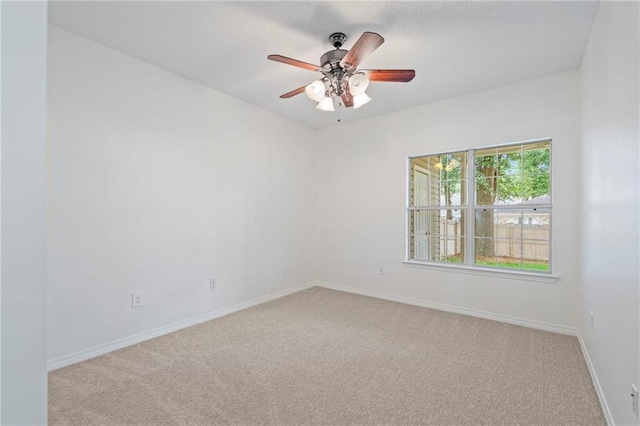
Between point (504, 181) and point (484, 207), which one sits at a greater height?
point (504, 181)

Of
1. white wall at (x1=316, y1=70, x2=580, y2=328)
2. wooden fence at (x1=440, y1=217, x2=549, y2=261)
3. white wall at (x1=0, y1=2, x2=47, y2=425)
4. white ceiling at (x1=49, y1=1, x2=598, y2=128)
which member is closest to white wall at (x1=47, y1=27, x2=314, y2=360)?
white ceiling at (x1=49, y1=1, x2=598, y2=128)

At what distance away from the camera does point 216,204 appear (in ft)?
11.8

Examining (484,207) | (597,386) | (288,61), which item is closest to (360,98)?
(288,61)

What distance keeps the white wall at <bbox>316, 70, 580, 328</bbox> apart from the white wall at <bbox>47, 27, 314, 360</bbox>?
104 centimetres

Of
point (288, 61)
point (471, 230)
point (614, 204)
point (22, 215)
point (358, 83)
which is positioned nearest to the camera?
point (22, 215)

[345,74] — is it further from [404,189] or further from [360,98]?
[404,189]

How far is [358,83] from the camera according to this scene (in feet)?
7.90

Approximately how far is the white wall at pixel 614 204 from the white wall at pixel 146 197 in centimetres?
336

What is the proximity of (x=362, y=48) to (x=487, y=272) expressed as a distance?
2820 mm

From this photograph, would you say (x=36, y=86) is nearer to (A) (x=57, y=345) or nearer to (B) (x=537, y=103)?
(A) (x=57, y=345)

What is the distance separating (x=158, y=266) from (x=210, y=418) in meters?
1.69

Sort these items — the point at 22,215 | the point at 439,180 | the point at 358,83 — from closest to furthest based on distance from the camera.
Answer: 1. the point at 22,215
2. the point at 358,83
3. the point at 439,180

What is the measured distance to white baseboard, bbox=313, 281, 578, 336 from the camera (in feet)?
10.2

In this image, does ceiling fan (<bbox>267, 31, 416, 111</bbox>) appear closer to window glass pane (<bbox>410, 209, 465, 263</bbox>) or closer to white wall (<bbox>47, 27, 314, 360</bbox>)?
white wall (<bbox>47, 27, 314, 360</bbox>)
